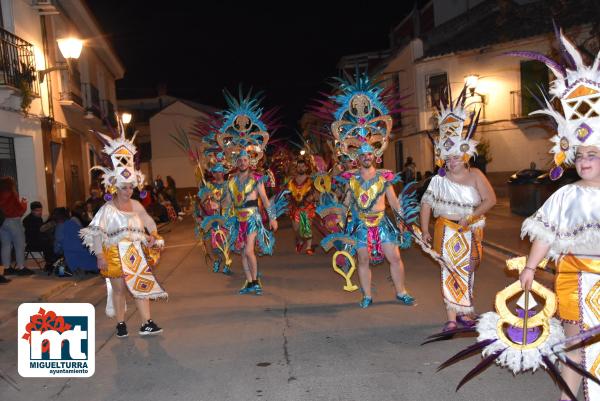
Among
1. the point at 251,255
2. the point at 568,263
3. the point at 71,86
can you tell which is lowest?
the point at 251,255

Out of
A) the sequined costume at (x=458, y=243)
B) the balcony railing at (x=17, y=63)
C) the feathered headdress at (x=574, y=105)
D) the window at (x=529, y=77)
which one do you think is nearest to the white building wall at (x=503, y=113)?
the window at (x=529, y=77)

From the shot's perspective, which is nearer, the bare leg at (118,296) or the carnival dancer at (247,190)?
the bare leg at (118,296)

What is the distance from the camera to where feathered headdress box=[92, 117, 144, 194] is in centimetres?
609

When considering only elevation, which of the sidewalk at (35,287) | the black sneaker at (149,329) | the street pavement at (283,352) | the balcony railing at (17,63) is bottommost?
the street pavement at (283,352)

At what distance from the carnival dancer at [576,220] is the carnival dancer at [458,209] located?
205 cm

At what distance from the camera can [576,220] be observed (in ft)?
11.3

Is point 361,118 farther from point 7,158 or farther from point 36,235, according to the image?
point 7,158

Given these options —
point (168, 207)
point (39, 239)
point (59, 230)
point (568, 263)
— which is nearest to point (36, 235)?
point (39, 239)

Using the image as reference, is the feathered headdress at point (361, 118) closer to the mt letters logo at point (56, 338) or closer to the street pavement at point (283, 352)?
the street pavement at point (283, 352)

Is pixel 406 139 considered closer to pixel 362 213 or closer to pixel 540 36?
pixel 540 36

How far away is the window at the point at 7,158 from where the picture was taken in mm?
13033

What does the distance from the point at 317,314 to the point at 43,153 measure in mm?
10234

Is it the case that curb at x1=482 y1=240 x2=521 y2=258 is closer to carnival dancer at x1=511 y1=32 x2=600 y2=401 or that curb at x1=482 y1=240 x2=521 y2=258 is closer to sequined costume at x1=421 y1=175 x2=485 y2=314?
sequined costume at x1=421 y1=175 x2=485 y2=314

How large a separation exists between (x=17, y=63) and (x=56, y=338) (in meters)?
9.90
